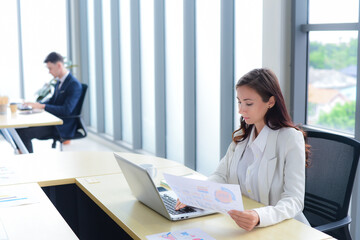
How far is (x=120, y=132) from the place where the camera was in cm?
670

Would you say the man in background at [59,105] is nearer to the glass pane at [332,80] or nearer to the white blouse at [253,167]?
the glass pane at [332,80]

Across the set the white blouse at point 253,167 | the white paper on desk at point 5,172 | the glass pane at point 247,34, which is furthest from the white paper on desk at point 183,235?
the glass pane at point 247,34

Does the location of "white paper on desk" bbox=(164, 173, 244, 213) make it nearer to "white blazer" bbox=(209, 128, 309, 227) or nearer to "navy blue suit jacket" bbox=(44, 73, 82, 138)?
"white blazer" bbox=(209, 128, 309, 227)

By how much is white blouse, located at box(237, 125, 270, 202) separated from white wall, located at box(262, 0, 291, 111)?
134 cm

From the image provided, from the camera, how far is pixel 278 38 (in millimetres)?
3471

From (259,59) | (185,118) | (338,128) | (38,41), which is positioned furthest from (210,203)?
(38,41)

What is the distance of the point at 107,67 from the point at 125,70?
716 mm

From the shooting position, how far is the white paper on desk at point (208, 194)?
5.71 ft

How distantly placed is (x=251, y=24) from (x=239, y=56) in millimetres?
318

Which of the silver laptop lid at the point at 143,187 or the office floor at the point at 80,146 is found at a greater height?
the silver laptop lid at the point at 143,187

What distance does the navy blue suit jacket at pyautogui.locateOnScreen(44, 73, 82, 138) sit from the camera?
513 cm

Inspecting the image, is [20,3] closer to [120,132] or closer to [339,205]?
[120,132]

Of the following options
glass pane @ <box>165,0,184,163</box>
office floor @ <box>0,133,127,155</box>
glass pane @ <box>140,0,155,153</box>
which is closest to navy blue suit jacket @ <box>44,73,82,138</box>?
glass pane @ <box>140,0,155,153</box>

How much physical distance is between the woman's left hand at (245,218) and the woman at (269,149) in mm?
268
